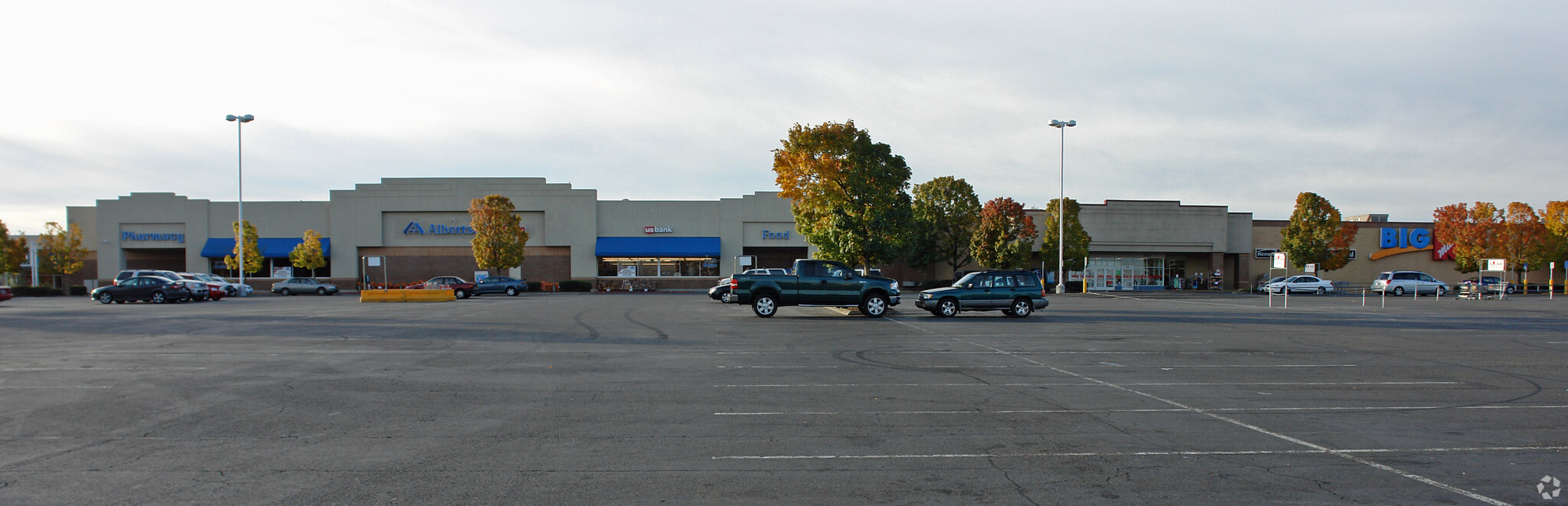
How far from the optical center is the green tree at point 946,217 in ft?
162

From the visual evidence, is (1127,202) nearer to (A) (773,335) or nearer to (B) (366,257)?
(A) (773,335)

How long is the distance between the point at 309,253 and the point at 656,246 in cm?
2214

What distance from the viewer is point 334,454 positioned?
6273mm

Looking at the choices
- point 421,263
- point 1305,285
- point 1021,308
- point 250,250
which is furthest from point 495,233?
point 1305,285

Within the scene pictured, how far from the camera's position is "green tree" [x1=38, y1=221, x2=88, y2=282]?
1951 inches

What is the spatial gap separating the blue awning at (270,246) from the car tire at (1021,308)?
46.9 metres

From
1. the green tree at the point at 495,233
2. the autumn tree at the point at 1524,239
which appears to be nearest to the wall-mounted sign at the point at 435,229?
the green tree at the point at 495,233

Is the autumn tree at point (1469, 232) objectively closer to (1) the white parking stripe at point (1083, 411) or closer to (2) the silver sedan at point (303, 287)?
(1) the white parking stripe at point (1083, 411)

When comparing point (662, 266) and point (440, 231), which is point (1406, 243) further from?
point (440, 231)

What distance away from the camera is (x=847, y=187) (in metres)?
26.4

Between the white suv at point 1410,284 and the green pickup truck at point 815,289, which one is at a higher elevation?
the green pickup truck at point 815,289

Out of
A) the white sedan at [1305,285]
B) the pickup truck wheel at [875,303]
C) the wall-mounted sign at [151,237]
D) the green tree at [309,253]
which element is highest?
the wall-mounted sign at [151,237]

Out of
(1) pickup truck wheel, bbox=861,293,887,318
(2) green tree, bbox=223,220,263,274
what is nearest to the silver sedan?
(2) green tree, bbox=223,220,263,274

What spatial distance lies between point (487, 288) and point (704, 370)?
116 feet
